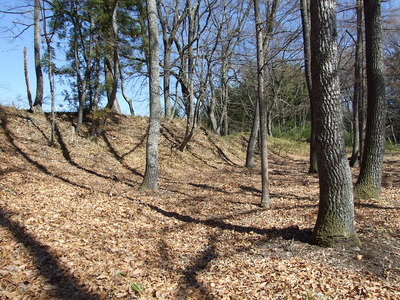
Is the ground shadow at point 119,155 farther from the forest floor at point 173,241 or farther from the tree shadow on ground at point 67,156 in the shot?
the tree shadow on ground at point 67,156

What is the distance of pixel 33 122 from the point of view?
12781 mm

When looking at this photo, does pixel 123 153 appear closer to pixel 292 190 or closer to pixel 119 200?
pixel 119 200

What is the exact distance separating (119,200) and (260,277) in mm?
4400

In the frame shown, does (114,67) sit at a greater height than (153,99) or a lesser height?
greater

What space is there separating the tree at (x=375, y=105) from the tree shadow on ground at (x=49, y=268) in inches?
233

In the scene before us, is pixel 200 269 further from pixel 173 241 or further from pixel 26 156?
pixel 26 156

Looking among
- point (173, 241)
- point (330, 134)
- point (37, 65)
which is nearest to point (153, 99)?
point (173, 241)

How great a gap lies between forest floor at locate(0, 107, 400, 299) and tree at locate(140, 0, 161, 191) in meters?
0.61

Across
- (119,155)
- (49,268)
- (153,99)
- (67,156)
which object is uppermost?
(153,99)

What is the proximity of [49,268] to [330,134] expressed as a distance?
13.5ft

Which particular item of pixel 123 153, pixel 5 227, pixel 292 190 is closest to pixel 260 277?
pixel 5 227

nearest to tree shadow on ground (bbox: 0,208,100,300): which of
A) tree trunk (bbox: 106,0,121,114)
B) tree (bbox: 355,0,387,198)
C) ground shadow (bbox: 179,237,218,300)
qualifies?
ground shadow (bbox: 179,237,218,300)

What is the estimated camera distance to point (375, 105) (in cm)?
650

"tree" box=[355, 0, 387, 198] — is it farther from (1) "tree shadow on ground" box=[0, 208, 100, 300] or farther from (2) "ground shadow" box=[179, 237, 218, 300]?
(1) "tree shadow on ground" box=[0, 208, 100, 300]
